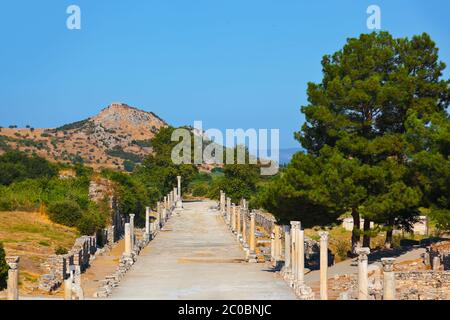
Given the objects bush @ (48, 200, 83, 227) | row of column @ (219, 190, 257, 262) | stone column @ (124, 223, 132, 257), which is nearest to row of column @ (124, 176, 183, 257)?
stone column @ (124, 223, 132, 257)

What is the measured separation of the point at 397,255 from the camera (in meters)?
33.2

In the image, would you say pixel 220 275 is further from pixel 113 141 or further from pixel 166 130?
pixel 113 141

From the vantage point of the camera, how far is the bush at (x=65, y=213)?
49188 millimetres

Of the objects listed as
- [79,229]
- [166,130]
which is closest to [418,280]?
[79,229]

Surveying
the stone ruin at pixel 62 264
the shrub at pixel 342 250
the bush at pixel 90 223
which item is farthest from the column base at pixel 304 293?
the bush at pixel 90 223

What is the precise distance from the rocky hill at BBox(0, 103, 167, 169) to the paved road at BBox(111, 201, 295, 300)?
283 feet

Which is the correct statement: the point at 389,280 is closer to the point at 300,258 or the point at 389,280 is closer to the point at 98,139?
the point at 300,258

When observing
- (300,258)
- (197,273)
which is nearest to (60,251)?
(197,273)

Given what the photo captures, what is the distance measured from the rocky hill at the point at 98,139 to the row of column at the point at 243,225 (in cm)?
7659

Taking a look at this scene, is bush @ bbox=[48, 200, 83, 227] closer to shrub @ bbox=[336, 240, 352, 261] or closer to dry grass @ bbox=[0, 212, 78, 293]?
dry grass @ bbox=[0, 212, 78, 293]

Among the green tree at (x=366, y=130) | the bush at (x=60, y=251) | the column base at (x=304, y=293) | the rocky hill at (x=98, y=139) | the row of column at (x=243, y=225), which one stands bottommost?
the column base at (x=304, y=293)

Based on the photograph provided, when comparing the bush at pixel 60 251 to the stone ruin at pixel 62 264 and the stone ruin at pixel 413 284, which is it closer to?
the stone ruin at pixel 62 264

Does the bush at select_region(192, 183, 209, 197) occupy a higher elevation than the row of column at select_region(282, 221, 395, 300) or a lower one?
higher

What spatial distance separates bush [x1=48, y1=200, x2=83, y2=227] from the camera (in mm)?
49188
